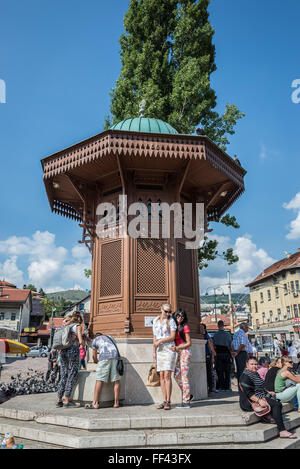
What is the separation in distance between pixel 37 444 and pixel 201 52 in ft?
50.9

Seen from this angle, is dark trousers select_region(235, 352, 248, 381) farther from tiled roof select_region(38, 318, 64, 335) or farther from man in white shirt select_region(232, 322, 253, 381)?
tiled roof select_region(38, 318, 64, 335)

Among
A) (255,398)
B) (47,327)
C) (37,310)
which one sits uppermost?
(37,310)

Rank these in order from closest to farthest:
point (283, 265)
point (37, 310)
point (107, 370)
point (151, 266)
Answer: point (107, 370), point (151, 266), point (283, 265), point (37, 310)

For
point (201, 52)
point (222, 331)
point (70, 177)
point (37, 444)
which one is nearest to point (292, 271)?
point (201, 52)

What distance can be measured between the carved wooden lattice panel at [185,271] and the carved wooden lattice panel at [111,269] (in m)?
1.50

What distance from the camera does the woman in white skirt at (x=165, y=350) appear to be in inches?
232

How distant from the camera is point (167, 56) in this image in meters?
14.8

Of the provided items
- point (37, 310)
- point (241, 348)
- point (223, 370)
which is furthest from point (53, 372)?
point (37, 310)

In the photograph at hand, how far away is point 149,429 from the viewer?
4887mm

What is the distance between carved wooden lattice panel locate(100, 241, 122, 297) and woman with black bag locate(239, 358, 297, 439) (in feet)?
11.5

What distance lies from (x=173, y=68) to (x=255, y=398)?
13.7m

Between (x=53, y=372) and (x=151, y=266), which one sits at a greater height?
(x=151, y=266)

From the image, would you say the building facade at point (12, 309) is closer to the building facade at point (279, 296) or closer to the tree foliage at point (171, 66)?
the building facade at point (279, 296)

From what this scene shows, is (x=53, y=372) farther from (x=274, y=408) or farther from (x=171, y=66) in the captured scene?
(x=171, y=66)
